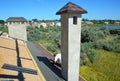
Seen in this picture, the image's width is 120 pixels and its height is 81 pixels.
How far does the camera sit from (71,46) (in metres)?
7.14

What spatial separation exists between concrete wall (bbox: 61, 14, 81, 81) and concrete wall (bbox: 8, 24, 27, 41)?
12007 millimetres

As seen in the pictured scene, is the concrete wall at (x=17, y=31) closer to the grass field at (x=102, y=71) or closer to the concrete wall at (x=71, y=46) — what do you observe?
the grass field at (x=102, y=71)

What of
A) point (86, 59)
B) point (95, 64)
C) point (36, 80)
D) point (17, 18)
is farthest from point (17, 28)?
point (36, 80)

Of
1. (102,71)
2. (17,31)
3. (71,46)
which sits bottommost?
(102,71)

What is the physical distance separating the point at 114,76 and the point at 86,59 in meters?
4.66

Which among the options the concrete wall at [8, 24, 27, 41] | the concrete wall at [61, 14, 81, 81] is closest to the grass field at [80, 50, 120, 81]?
the concrete wall at [61, 14, 81, 81]

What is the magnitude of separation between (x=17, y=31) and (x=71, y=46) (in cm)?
1281

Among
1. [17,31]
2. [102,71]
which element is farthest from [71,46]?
[17,31]

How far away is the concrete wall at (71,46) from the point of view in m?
7.05

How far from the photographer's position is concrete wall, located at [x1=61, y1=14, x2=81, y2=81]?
705 cm

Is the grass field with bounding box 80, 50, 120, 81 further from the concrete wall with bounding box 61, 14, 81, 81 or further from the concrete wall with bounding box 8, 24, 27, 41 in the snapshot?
the concrete wall with bounding box 8, 24, 27, 41

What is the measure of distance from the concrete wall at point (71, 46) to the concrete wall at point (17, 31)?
12.0 metres

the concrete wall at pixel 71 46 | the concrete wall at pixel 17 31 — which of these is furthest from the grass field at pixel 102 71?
the concrete wall at pixel 17 31

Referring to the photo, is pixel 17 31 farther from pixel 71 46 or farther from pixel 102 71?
pixel 71 46
